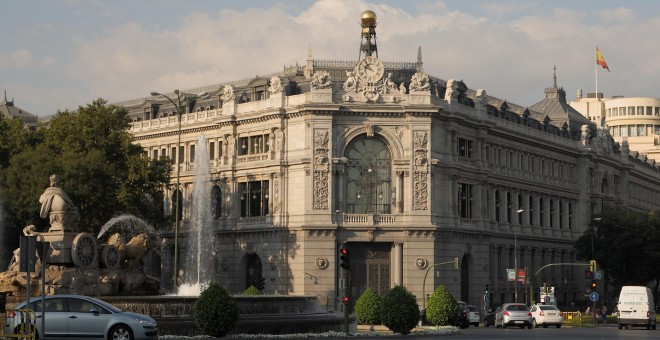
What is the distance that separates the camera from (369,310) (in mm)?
56344

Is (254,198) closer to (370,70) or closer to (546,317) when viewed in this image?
(370,70)

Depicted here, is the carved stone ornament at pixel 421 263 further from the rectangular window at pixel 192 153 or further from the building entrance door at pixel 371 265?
the rectangular window at pixel 192 153

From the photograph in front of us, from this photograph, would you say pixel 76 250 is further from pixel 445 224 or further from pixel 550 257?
pixel 550 257

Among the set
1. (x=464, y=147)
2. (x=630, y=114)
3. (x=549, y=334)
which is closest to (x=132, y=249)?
(x=549, y=334)

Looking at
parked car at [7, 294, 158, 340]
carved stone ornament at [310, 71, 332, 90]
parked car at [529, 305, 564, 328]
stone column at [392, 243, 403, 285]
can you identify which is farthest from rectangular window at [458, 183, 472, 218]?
parked car at [7, 294, 158, 340]

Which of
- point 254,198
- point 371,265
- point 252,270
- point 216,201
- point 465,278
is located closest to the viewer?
point 371,265

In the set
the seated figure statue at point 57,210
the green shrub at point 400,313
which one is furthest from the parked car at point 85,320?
the green shrub at point 400,313

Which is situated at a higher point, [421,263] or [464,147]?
[464,147]

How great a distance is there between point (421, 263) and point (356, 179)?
7.66 meters

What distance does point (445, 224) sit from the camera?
91312 mm

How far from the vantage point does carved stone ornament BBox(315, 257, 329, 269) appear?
288 feet

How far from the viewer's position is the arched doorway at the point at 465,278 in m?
94.6

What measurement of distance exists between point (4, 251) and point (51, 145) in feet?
26.8

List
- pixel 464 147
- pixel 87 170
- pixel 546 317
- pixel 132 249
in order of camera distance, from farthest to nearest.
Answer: pixel 464 147, pixel 87 170, pixel 546 317, pixel 132 249
